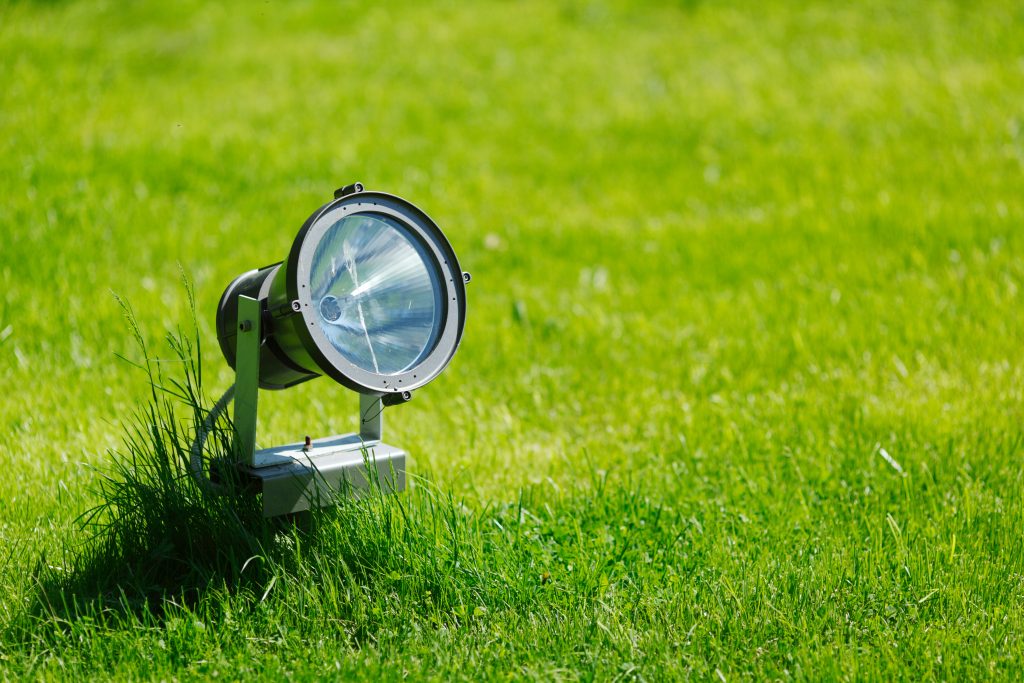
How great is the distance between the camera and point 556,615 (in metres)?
3.29

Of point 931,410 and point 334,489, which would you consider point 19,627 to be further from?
point 931,410

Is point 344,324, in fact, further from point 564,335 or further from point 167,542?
point 564,335

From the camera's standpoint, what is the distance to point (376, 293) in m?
3.34

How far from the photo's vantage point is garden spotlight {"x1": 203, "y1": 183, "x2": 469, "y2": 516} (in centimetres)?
311

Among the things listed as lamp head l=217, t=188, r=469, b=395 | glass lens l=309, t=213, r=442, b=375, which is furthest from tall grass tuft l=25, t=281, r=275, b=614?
glass lens l=309, t=213, r=442, b=375

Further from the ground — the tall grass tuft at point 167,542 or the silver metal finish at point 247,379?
the silver metal finish at point 247,379

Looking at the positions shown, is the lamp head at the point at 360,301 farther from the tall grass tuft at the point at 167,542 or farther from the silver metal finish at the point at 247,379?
the tall grass tuft at the point at 167,542

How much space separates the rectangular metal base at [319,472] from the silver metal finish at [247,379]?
0.07m

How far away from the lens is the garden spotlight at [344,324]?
311 cm

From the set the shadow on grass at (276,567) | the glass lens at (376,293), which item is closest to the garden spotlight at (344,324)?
the glass lens at (376,293)

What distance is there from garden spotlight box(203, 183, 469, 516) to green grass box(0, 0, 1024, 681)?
0.66 feet

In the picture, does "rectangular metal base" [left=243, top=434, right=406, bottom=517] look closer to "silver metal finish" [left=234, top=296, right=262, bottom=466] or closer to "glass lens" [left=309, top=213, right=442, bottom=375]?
"silver metal finish" [left=234, top=296, right=262, bottom=466]

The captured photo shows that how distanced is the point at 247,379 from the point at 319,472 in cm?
36

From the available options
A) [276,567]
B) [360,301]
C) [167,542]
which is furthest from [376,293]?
[167,542]
